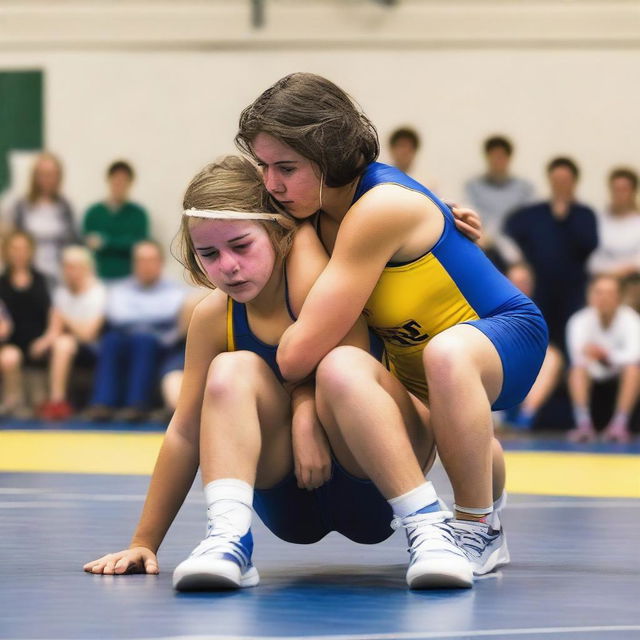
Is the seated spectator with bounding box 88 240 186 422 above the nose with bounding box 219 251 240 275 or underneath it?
underneath

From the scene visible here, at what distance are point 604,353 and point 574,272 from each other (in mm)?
673

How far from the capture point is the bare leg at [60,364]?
941 cm

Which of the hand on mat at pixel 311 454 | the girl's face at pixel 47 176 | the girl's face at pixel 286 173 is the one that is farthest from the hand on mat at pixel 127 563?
the girl's face at pixel 47 176

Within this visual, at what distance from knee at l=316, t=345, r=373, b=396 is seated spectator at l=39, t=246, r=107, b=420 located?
6.56 m

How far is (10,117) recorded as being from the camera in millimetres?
11258

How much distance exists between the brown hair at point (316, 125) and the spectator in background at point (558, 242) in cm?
585

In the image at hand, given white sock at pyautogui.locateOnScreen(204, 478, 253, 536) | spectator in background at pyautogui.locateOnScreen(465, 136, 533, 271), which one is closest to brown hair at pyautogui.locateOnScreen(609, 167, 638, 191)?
spectator in background at pyautogui.locateOnScreen(465, 136, 533, 271)

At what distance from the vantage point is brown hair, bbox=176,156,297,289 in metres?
3.11

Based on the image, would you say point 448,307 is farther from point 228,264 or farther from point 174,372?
point 174,372

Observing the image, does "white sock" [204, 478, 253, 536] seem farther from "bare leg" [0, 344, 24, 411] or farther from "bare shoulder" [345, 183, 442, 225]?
"bare leg" [0, 344, 24, 411]

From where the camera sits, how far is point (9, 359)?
9.47 meters

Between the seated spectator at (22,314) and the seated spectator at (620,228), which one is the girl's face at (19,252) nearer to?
the seated spectator at (22,314)

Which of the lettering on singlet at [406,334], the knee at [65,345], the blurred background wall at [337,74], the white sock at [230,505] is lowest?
the knee at [65,345]

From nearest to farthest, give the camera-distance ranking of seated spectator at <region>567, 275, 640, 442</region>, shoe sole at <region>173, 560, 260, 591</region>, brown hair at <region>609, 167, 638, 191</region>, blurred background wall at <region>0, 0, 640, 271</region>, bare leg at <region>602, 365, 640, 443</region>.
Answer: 1. shoe sole at <region>173, 560, 260, 591</region>
2. bare leg at <region>602, 365, 640, 443</region>
3. seated spectator at <region>567, 275, 640, 442</region>
4. brown hair at <region>609, 167, 638, 191</region>
5. blurred background wall at <region>0, 0, 640, 271</region>
